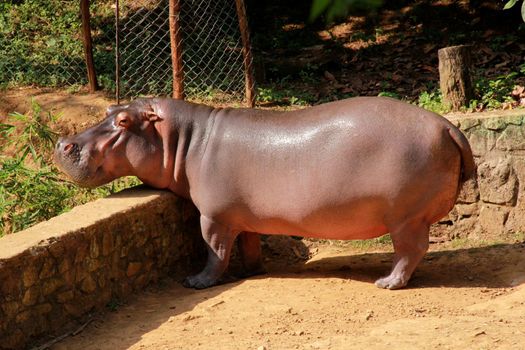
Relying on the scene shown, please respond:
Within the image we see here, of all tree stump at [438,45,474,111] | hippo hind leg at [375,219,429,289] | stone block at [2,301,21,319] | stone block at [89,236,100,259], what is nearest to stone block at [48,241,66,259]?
stone block at [89,236,100,259]

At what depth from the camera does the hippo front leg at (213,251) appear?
6.33 m

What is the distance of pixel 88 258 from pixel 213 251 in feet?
3.75

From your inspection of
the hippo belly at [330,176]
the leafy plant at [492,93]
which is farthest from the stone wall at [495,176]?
the hippo belly at [330,176]

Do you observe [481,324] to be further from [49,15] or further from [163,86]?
[49,15]

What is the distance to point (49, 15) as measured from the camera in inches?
510

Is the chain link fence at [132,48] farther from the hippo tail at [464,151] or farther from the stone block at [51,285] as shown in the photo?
the stone block at [51,285]

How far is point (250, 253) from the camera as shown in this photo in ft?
21.9

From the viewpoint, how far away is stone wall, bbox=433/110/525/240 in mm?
6895

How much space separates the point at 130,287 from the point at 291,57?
21.2 ft

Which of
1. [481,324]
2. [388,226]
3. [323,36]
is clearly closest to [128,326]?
[388,226]

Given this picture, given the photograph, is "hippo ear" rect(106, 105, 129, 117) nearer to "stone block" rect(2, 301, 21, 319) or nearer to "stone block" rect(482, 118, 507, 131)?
"stone block" rect(2, 301, 21, 319)

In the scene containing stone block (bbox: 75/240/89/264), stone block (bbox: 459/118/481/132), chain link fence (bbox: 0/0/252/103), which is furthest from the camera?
chain link fence (bbox: 0/0/252/103)

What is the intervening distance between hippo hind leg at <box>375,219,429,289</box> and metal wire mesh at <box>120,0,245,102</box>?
4469 mm

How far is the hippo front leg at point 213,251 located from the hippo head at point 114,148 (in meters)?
0.71
